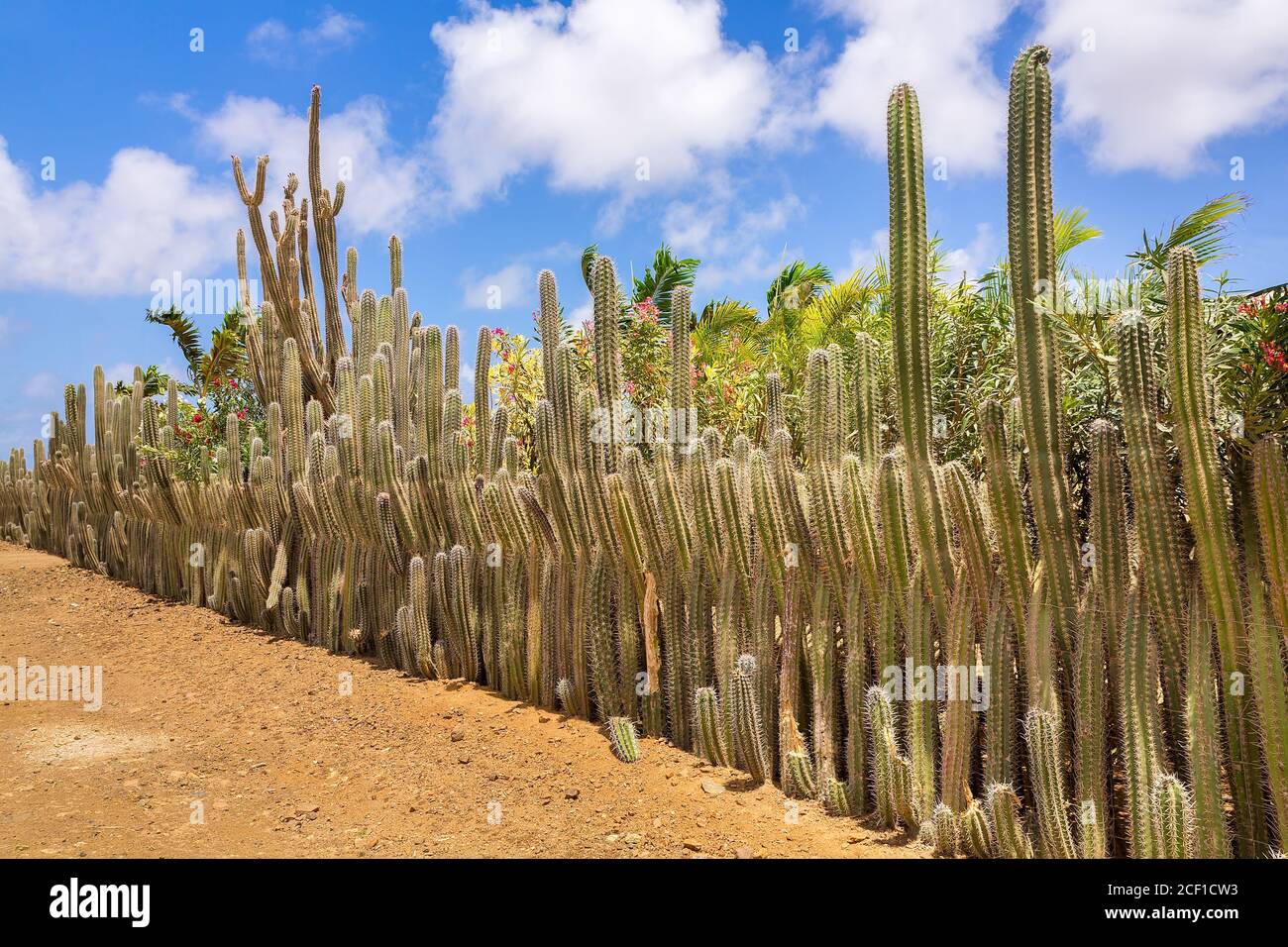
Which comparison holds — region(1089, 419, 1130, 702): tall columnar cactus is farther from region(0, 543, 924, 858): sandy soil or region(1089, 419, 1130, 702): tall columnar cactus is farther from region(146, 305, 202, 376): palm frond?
region(146, 305, 202, 376): palm frond

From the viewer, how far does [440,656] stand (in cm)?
602

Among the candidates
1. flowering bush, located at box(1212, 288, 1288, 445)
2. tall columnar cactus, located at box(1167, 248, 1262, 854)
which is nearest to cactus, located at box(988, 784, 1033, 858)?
tall columnar cactus, located at box(1167, 248, 1262, 854)

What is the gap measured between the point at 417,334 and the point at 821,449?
4517mm

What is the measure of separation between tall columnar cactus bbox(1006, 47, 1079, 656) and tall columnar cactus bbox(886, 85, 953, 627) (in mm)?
351

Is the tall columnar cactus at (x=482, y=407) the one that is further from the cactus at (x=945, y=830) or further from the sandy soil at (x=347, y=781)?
the cactus at (x=945, y=830)

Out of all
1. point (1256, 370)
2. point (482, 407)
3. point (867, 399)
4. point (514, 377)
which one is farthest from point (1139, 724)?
point (514, 377)

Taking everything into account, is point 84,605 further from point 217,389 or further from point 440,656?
point 440,656

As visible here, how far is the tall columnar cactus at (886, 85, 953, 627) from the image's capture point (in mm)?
3314

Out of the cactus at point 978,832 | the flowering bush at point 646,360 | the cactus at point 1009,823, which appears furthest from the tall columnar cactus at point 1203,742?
the flowering bush at point 646,360

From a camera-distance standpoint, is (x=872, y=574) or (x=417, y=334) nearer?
(x=872, y=574)

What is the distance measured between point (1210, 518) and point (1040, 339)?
30.8 inches

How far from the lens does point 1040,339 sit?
3051mm
